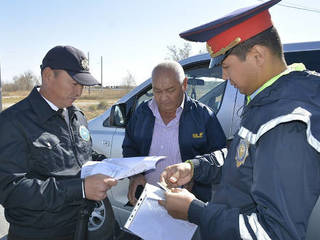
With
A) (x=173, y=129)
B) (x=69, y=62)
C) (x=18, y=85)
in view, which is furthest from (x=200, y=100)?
(x=18, y=85)

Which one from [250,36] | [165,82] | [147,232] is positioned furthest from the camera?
[165,82]

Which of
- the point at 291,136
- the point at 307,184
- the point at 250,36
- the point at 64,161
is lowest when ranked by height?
the point at 64,161

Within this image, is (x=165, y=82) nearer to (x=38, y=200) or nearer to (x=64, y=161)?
(x=64, y=161)

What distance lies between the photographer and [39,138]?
5.17 ft

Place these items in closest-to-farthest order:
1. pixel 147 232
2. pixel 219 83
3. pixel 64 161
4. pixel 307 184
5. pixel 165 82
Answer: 1. pixel 307 184
2. pixel 147 232
3. pixel 64 161
4. pixel 165 82
5. pixel 219 83

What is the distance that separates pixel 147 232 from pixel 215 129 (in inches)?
42.8

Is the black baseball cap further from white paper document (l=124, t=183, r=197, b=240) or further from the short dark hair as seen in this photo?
the short dark hair

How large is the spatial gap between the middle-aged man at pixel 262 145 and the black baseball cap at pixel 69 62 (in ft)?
2.30

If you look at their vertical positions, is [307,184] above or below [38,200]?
above

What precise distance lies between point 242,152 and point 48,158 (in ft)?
3.38

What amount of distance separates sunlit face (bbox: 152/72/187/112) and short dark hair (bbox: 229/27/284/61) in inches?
42.2

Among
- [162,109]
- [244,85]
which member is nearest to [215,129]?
[162,109]

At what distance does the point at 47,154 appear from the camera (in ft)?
5.25

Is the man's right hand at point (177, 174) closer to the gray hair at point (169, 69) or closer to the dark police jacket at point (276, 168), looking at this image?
the dark police jacket at point (276, 168)
